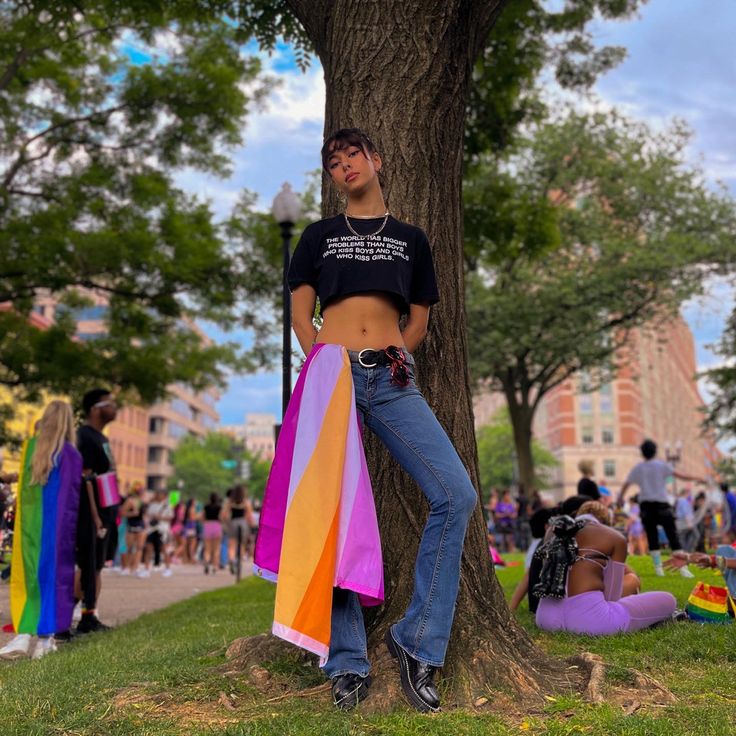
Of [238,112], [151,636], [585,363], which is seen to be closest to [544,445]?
[585,363]

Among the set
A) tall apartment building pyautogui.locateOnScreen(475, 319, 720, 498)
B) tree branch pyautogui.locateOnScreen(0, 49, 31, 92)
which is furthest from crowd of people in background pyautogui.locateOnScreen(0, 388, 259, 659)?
tall apartment building pyautogui.locateOnScreen(475, 319, 720, 498)

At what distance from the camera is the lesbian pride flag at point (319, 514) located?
357 cm

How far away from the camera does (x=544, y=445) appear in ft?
326

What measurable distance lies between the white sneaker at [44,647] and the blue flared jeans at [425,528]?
3068mm

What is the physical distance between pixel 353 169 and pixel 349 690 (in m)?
2.34

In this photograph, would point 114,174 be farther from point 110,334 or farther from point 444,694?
point 444,694

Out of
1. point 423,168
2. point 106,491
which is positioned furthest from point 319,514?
point 106,491

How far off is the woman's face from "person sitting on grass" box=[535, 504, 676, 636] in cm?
286

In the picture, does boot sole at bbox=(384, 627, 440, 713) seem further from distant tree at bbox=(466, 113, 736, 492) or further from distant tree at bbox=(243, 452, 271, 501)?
distant tree at bbox=(243, 452, 271, 501)

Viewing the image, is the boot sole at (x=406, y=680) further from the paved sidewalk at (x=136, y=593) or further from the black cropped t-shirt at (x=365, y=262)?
the paved sidewalk at (x=136, y=593)

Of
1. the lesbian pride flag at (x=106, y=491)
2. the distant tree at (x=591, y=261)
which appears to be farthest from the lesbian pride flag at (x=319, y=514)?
the distant tree at (x=591, y=261)

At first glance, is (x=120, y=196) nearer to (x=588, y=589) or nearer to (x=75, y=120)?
(x=75, y=120)

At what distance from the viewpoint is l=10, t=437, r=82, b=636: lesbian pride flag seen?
20.0ft

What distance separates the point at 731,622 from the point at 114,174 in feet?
55.7
